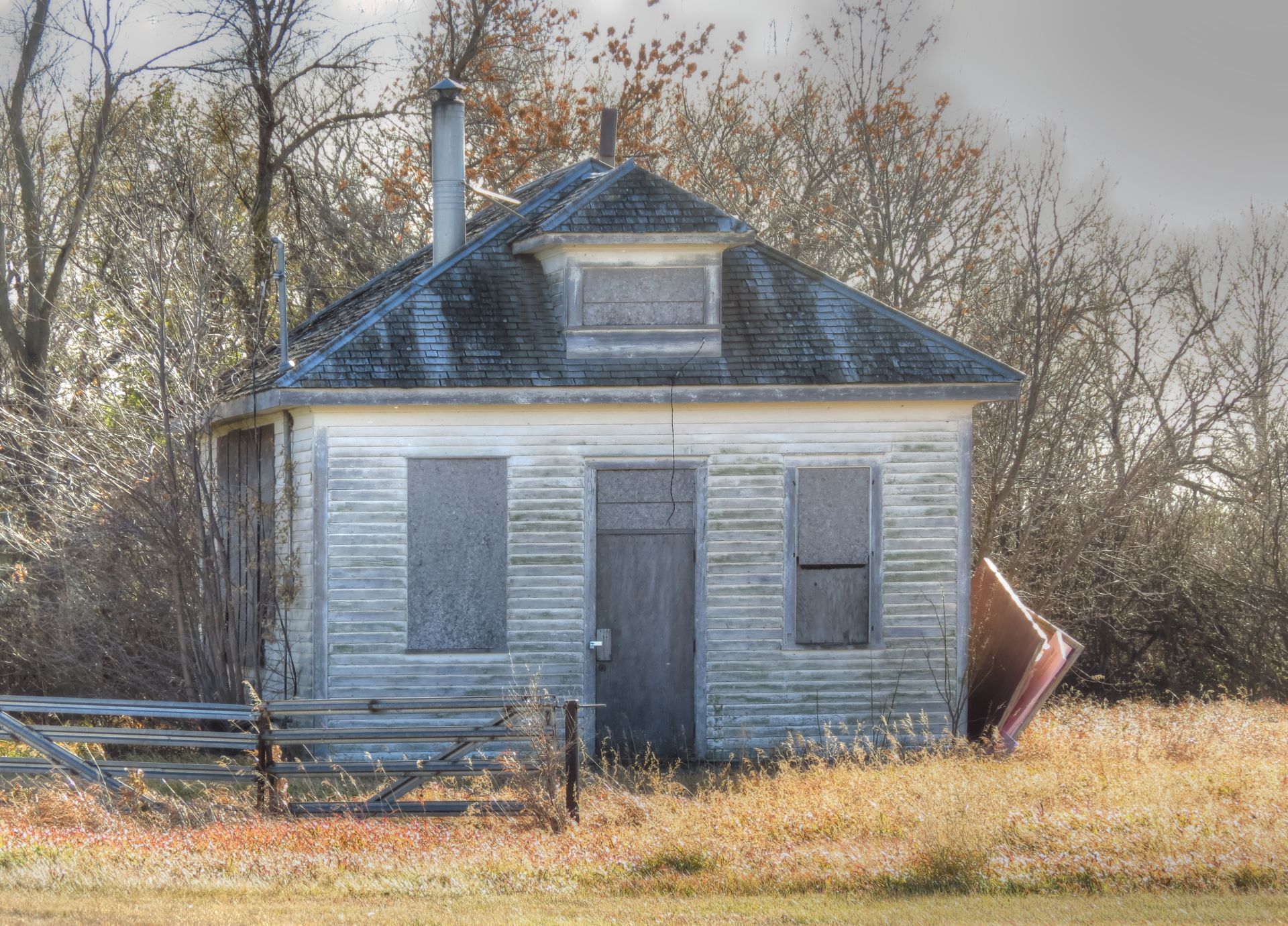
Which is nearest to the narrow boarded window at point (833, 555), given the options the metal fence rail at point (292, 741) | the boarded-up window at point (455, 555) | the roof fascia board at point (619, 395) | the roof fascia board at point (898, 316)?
the roof fascia board at point (619, 395)

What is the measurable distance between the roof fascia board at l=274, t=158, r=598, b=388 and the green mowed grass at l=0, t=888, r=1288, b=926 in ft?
18.0

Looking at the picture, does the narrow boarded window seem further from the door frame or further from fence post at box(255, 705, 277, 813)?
fence post at box(255, 705, 277, 813)

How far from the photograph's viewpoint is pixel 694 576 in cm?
1403

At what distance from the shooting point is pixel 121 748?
14914 mm

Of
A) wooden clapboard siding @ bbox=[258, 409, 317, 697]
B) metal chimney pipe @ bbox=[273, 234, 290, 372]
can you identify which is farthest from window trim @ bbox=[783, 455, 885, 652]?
metal chimney pipe @ bbox=[273, 234, 290, 372]

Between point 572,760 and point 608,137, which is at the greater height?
point 608,137

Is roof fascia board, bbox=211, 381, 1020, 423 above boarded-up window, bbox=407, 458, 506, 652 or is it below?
above

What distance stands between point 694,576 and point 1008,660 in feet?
11.7

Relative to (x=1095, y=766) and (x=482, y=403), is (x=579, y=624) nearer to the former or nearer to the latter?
(x=482, y=403)

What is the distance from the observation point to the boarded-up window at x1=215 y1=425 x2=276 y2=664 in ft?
47.3

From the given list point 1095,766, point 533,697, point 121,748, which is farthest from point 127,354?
point 1095,766

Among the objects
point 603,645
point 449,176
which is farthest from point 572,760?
point 449,176

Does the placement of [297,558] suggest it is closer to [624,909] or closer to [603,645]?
[603,645]

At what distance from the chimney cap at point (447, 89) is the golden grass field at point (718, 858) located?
7.24m
